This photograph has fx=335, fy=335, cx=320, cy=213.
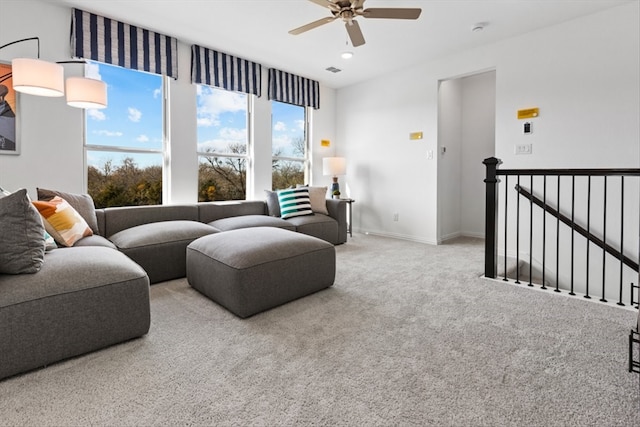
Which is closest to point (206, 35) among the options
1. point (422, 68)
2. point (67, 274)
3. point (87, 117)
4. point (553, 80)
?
point (87, 117)

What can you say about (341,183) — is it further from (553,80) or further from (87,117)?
(87,117)

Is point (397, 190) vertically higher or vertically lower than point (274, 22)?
lower

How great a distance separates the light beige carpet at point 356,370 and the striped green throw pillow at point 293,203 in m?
2.12

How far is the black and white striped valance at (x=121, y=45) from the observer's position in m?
3.41

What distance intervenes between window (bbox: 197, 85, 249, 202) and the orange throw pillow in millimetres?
1942

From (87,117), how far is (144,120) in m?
0.59

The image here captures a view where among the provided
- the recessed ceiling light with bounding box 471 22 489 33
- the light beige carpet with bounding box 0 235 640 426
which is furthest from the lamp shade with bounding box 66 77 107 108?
the recessed ceiling light with bounding box 471 22 489 33

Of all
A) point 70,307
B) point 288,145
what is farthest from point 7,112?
point 288,145

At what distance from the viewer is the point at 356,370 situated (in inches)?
62.5

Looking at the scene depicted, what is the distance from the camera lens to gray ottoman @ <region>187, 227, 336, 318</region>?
2174 millimetres

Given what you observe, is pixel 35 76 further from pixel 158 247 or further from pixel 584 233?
pixel 584 233

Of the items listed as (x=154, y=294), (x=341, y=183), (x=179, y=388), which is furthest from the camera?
(x=341, y=183)

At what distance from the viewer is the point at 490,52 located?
4.20m

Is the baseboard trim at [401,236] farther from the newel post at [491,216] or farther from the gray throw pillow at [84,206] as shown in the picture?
the gray throw pillow at [84,206]
